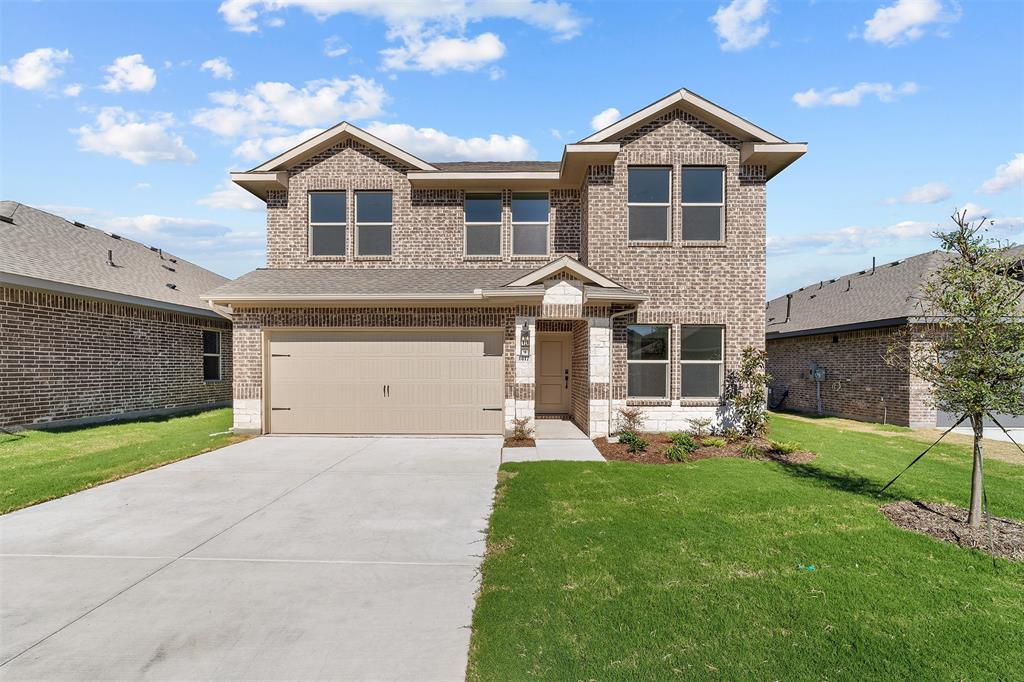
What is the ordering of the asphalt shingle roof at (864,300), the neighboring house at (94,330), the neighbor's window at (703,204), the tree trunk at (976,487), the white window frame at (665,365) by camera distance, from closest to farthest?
the tree trunk at (976,487), the neighboring house at (94,330), the white window frame at (665,365), the neighbor's window at (703,204), the asphalt shingle roof at (864,300)

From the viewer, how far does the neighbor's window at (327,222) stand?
13648 millimetres

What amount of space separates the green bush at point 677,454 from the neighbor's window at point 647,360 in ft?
7.94

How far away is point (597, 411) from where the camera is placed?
36.6 feet

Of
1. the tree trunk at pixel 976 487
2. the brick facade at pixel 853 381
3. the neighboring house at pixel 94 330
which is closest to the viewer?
the tree trunk at pixel 976 487

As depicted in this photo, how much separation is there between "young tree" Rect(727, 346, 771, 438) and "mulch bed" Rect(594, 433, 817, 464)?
44 centimetres

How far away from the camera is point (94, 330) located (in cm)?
1351

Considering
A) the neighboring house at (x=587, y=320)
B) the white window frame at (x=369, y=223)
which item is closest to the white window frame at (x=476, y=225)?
the neighboring house at (x=587, y=320)

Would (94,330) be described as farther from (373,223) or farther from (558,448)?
(558,448)

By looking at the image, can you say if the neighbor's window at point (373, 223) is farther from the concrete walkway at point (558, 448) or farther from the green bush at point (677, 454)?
the green bush at point (677, 454)

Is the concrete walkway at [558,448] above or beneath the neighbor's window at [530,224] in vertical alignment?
beneath

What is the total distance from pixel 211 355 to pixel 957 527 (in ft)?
67.2

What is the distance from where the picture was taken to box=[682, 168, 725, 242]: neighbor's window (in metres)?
12.2

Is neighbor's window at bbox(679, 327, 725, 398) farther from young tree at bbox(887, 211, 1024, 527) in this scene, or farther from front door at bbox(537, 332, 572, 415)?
young tree at bbox(887, 211, 1024, 527)

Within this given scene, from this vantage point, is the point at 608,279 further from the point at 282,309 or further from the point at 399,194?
the point at 282,309
